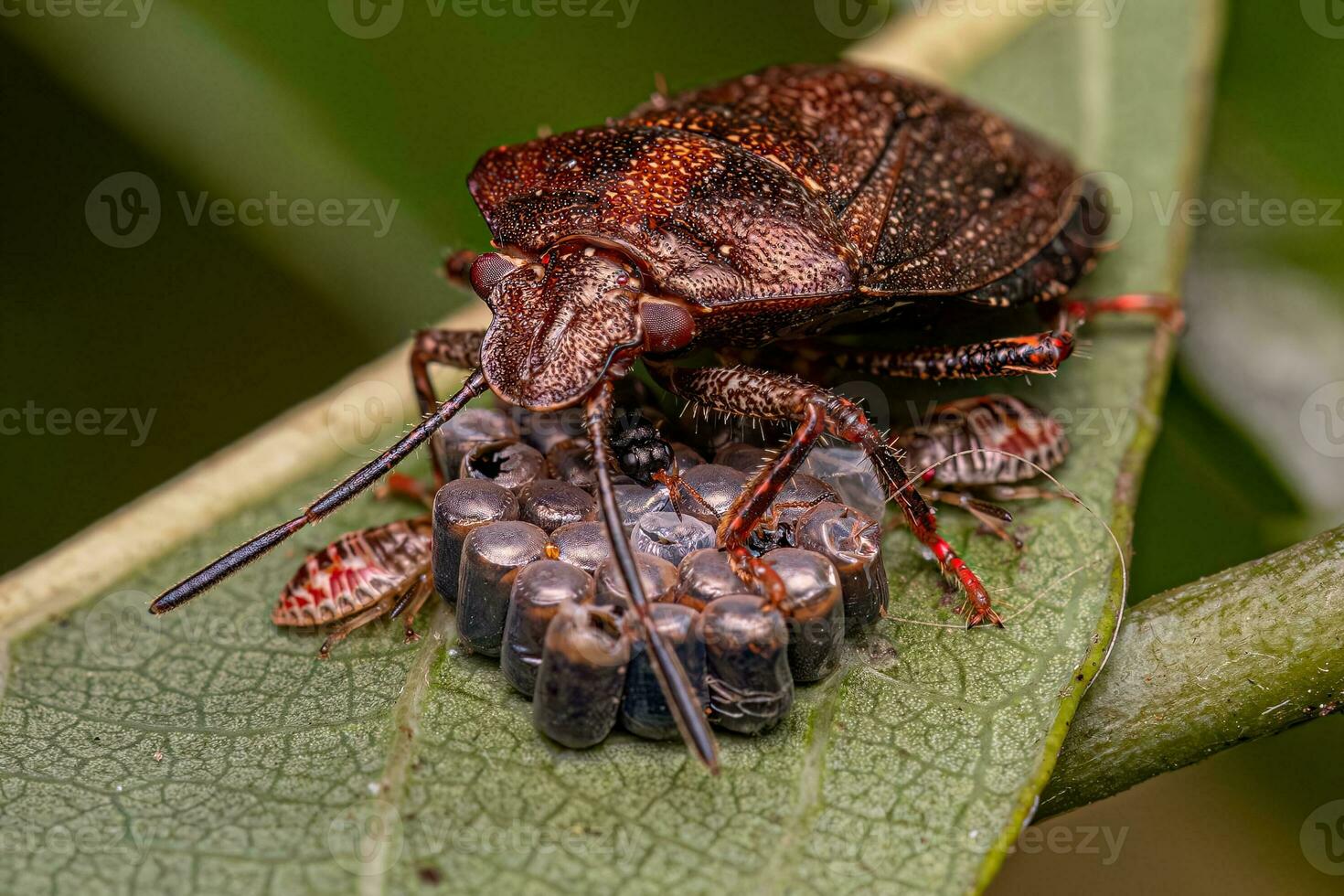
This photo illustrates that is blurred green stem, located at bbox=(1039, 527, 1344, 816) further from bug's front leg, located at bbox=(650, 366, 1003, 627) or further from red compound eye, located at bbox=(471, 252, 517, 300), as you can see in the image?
red compound eye, located at bbox=(471, 252, 517, 300)

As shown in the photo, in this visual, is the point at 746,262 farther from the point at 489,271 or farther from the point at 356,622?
the point at 356,622

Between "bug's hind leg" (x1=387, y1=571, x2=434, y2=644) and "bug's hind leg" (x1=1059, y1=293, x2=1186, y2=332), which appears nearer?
"bug's hind leg" (x1=387, y1=571, x2=434, y2=644)

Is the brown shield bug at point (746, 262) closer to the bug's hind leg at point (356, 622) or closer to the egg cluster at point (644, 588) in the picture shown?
the egg cluster at point (644, 588)

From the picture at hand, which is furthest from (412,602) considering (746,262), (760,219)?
(760,219)

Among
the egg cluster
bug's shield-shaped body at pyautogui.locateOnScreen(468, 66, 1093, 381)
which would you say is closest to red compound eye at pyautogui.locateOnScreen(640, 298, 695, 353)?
bug's shield-shaped body at pyautogui.locateOnScreen(468, 66, 1093, 381)

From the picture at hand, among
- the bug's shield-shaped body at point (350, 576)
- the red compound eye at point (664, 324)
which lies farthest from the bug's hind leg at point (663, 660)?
the bug's shield-shaped body at point (350, 576)
